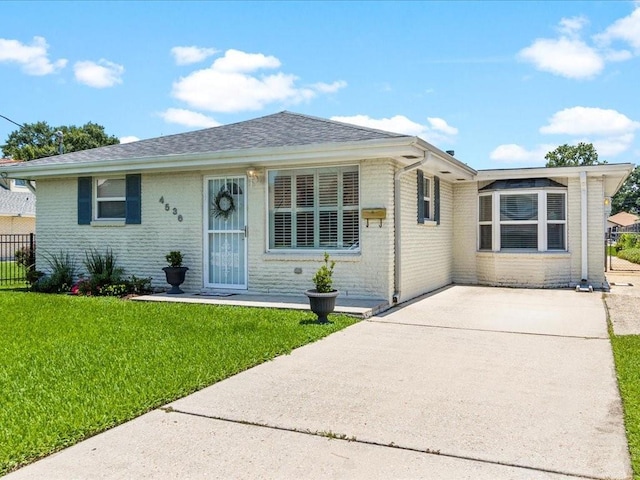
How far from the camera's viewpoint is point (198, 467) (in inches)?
109

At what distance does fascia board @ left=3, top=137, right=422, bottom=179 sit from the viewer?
8.10 meters

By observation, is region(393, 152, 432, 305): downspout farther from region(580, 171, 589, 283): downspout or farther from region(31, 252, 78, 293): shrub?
region(31, 252, 78, 293): shrub

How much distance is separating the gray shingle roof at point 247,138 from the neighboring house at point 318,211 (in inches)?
2.6

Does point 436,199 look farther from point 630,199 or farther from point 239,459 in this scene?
point 630,199

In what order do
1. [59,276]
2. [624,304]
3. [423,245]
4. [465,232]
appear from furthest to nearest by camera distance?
1. [465,232]
2. [59,276]
3. [423,245]
4. [624,304]

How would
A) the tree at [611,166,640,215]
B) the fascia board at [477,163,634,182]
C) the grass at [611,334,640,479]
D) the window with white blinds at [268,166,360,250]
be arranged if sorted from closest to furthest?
1. the grass at [611,334,640,479]
2. the window with white blinds at [268,166,360,250]
3. the fascia board at [477,163,634,182]
4. the tree at [611,166,640,215]

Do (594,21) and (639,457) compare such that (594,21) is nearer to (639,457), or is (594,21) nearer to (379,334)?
(379,334)

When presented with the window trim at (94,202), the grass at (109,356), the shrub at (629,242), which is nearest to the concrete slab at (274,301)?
the grass at (109,356)

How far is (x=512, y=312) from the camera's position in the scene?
27.2 feet

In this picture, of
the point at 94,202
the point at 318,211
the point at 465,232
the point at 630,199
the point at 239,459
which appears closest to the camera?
the point at 239,459

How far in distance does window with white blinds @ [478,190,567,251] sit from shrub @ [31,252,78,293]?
9.88 m

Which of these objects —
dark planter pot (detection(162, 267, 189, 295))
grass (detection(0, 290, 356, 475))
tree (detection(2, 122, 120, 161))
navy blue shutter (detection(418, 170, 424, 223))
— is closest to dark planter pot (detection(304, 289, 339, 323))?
grass (detection(0, 290, 356, 475))

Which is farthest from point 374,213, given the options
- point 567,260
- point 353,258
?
point 567,260

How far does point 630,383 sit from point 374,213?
4984 mm
